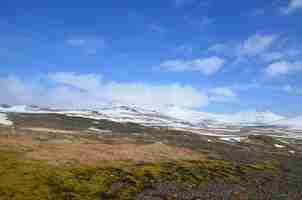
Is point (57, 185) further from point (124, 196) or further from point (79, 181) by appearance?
point (124, 196)

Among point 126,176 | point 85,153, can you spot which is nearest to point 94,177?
point 126,176

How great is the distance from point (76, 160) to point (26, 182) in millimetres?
20917

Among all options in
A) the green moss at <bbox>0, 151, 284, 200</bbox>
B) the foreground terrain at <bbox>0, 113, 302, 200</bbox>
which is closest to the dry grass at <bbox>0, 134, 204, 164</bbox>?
the foreground terrain at <bbox>0, 113, 302, 200</bbox>

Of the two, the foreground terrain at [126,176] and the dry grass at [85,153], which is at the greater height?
the dry grass at [85,153]

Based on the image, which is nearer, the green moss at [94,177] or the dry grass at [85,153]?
the green moss at [94,177]

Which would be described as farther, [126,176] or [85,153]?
[85,153]

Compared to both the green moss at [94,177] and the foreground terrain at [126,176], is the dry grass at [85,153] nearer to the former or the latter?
the foreground terrain at [126,176]

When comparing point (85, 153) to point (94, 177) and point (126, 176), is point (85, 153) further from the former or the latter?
point (94, 177)

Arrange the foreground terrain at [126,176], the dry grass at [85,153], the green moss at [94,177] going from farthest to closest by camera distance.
Answer: the dry grass at [85,153] → the foreground terrain at [126,176] → the green moss at [94,177]

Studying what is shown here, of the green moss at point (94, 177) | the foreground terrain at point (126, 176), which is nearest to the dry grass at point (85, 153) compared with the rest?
the foreground terrain at point (126, 176)

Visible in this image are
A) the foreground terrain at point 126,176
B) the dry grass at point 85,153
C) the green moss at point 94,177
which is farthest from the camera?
the dry grass at point 85,153

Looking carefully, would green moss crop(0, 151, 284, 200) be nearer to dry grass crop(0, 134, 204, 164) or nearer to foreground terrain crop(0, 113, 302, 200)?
foreground terrain crop(0, 113, 302, 200)

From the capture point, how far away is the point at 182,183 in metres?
59.0

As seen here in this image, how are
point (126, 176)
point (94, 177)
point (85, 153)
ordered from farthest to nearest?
point (85, 153) → point (126, 176) → point (94, 177)
